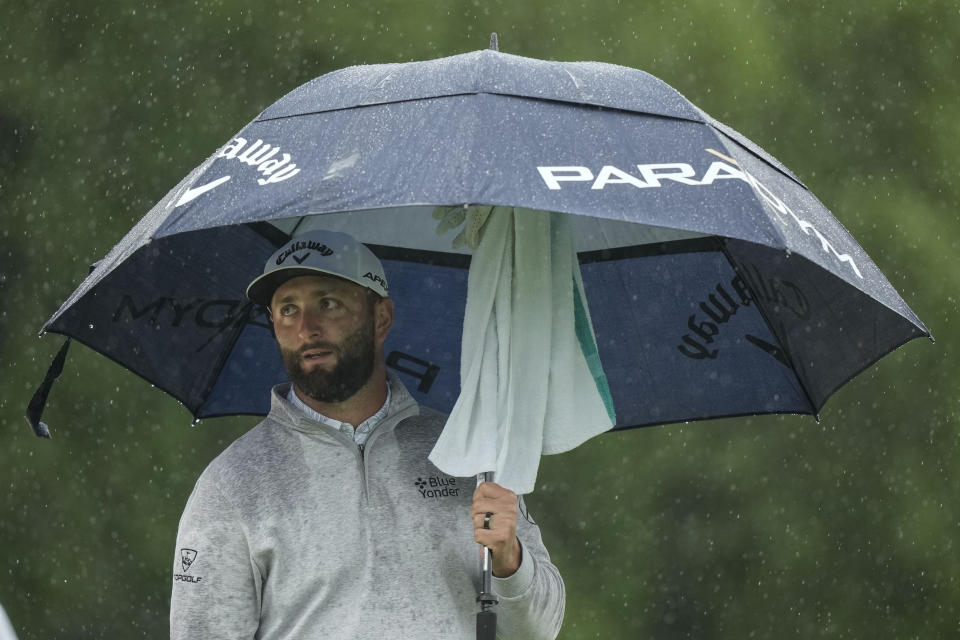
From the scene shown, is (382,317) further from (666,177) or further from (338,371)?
(666,177)

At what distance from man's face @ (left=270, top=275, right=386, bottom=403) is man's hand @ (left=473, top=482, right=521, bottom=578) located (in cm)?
43

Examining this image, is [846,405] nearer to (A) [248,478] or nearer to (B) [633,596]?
(B) [633,596]

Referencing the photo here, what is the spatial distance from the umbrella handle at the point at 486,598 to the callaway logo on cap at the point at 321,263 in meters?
0.52

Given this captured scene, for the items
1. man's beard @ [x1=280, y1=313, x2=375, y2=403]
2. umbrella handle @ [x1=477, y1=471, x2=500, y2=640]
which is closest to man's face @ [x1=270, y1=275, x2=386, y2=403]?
man's beard @ [x1=280, y1=313, x2=375, y2=403]

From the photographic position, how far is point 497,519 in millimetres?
3293

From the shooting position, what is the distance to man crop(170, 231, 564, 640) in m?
3.36

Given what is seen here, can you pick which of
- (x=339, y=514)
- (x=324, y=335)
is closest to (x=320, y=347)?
(x=324, y=335)

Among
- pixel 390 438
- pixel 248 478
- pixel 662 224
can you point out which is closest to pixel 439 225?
pixel 390 438

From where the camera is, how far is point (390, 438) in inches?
142

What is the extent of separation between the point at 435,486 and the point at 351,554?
26 centimetres

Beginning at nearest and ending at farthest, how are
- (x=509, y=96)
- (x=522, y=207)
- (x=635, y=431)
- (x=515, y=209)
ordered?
(x=522, y=207), (x=509, y=96), (x=515, y=209), (x=635, y=431)

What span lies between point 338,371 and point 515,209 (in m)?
0.51

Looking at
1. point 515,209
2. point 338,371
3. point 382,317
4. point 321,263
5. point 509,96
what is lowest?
point 338,371

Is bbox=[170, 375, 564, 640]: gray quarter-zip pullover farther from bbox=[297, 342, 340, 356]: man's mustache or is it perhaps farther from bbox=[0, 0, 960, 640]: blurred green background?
bbox=[0, 0, 960, 640]: blurred green background
